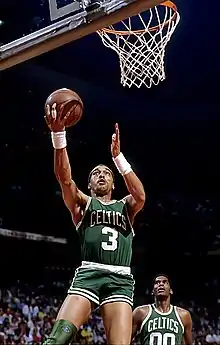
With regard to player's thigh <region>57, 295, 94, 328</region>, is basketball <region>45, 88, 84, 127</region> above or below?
above

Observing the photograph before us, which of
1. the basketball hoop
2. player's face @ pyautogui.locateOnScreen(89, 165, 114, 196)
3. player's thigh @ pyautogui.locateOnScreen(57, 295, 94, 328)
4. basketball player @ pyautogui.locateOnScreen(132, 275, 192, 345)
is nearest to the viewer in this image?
player's thigh @ pyautogui.locateOnScreen(57, 295, 94, 328)

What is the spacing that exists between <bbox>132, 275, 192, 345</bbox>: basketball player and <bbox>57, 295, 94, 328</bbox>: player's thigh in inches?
77.9

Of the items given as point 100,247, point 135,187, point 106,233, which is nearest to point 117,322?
point 100,247

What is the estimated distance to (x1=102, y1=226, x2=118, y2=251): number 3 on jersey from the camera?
4613 mm

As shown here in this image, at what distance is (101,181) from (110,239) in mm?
502

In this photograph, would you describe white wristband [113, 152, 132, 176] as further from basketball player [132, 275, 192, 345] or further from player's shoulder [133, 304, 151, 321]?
player's shoulder [133, 304, 151, 321]

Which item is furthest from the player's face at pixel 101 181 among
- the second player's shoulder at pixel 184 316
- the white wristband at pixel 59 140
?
the second player's shoulder at pixel 184 316

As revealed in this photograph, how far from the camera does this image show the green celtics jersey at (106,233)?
4605 millimetres

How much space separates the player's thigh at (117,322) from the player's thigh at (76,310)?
0.13 metres

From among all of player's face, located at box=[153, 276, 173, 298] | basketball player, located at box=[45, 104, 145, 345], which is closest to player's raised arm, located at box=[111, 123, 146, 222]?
basketball player, located at box=[45, 104, 145, 345]

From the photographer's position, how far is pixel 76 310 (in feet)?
14.2

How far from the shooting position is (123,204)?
488cm

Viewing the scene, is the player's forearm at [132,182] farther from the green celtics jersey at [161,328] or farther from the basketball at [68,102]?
the green celtics jersey at [161,328]

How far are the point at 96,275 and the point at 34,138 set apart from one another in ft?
44.4
